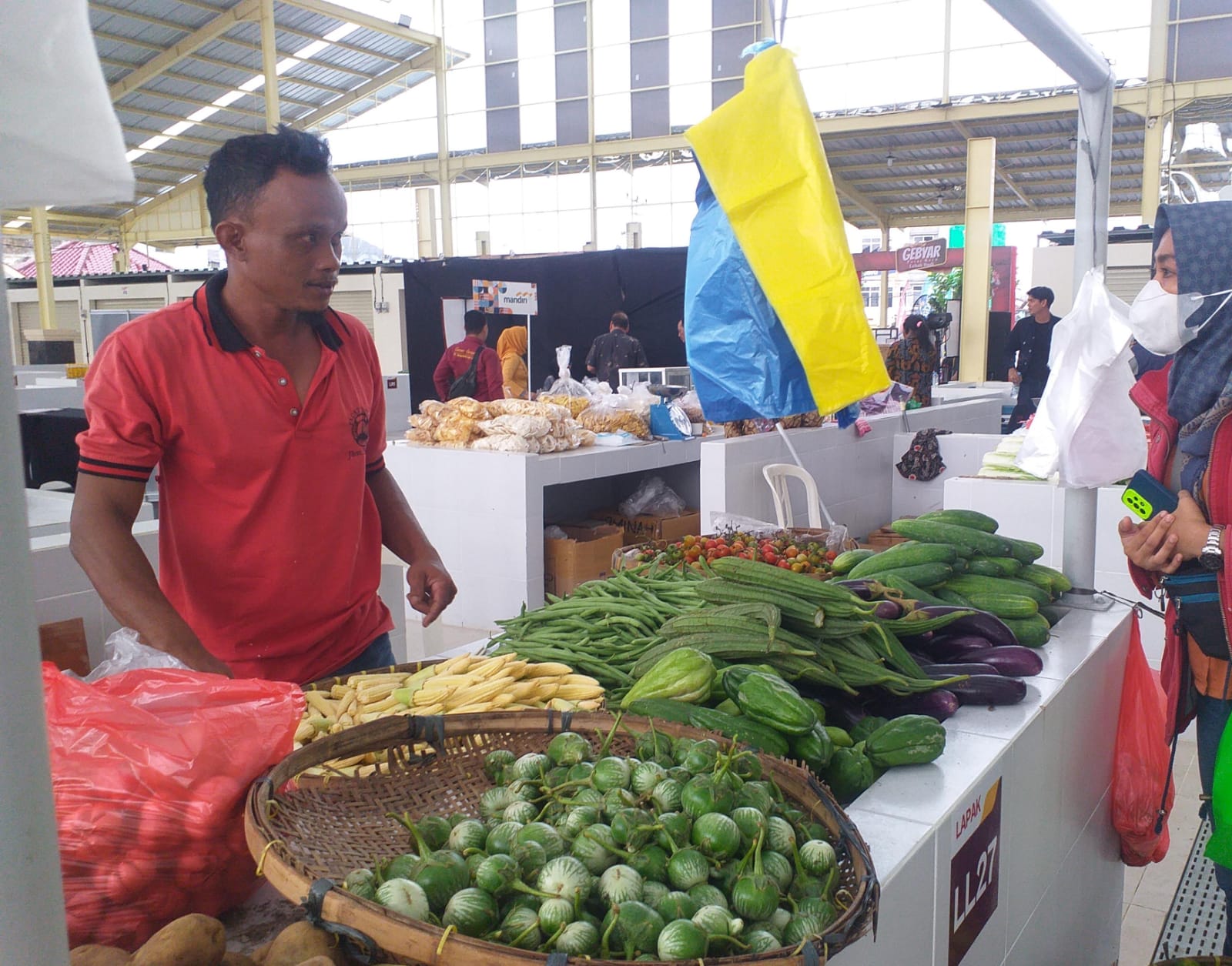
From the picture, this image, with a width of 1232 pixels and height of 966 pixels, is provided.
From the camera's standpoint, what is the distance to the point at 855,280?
2289 millimetres

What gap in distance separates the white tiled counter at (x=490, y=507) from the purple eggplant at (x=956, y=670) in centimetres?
402

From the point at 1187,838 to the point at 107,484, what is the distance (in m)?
3.90

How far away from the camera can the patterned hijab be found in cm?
235

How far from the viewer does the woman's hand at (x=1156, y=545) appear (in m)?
2.46

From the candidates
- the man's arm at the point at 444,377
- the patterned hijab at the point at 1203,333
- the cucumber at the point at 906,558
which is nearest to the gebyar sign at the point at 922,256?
the man's arm at the point at 444,377

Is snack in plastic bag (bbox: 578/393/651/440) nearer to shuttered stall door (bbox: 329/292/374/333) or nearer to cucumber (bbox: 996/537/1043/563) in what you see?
cucumber (bbox: 996/537/1043/563)

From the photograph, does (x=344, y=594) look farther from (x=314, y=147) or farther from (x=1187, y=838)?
(x=1187, y=838)

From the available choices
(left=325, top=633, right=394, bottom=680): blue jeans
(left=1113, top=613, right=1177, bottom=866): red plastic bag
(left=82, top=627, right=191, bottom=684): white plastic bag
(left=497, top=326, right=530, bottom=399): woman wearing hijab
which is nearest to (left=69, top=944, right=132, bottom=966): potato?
(left=82, top=627, right=191, bottom=684): white plastic bag

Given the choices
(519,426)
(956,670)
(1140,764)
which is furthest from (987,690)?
(519,426)

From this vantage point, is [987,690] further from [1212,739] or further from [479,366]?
[479,366]

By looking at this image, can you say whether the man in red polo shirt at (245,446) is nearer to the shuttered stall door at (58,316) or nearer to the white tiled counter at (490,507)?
the white tiled counter at (490,507)

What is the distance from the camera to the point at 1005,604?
8.97 ft

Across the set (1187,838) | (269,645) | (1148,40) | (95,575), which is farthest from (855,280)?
(1148,40)

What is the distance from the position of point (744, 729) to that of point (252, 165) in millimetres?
1521
